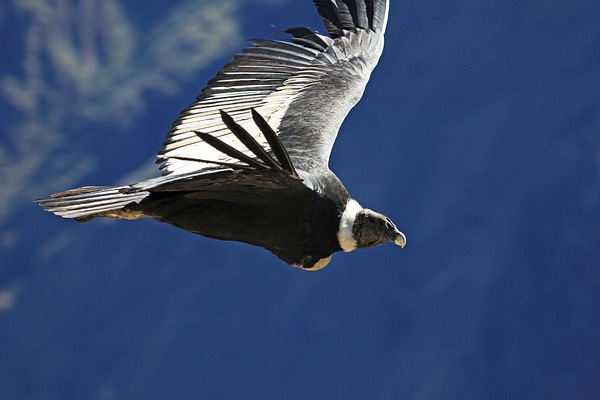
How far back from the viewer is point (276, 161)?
11.2 feet

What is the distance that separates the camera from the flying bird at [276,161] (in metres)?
3.44

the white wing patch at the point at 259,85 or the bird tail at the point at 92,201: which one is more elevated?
the white wing patch at the point at 259,85

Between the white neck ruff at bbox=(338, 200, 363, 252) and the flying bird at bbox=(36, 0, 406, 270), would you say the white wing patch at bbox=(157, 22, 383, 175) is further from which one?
the white neck ruff at bbox=(338, 200, 363, 252)

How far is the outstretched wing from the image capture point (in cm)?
477

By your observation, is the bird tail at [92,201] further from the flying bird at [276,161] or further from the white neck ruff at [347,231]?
the white neck ruff at [347,231]

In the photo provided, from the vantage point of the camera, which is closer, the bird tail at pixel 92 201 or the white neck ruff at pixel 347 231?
the bird tail at pixel 92 201

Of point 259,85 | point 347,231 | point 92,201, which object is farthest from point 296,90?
point 92,201

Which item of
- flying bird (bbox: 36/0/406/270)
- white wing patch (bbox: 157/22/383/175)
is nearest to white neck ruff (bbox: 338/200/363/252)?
flying bird (bbox: 36/0/406/270)

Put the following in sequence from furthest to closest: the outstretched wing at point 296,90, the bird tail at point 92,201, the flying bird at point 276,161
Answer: the outstretched wing at point 296,90
the bird tail at point 92,201
the flying bird at point 276,161

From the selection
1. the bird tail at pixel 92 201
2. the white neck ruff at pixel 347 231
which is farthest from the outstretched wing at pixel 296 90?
the bird tail at pixel 92 201

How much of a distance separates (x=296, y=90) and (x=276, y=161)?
2106 mm

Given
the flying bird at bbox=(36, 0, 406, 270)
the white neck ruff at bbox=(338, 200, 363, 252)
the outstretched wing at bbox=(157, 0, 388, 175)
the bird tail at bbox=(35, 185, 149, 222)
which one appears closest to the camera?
the flying bird at bbox=(36, 0, 406, 270)

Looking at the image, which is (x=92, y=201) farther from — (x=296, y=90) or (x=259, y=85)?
(x=296, y=90)

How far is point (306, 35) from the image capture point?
594 centimetres
